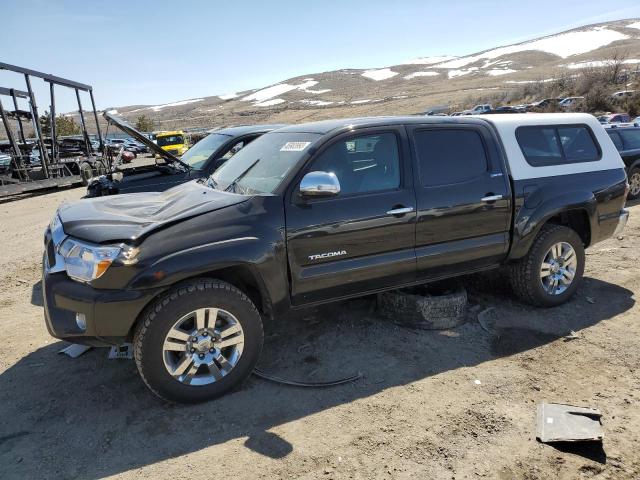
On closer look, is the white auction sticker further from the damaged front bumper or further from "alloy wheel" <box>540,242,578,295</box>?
"alloy wheel" <box>540,242,578,295</box>

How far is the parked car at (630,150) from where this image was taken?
9844mm

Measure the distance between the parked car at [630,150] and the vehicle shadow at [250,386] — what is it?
6.42 meters

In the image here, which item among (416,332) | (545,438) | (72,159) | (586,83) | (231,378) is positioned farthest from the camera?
(586,83)

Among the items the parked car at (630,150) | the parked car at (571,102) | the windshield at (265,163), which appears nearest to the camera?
the windshield at (265,163)

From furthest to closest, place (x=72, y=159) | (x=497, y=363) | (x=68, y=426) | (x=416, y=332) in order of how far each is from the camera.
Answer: (x=72, y=159)
(x=416, y=332)
(x=497, y=363)
(x=68, y=426)

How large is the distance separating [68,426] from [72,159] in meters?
14.9

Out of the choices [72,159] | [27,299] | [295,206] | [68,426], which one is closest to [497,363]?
[295,206]

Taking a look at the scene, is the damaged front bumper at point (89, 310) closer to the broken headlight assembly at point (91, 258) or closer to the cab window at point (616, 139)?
the broken headlight assembly at point (91, 258)

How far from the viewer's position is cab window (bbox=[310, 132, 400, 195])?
3.60 meters

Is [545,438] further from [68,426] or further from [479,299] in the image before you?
[68,426]

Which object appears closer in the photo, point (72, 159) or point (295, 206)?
point (295, 206)

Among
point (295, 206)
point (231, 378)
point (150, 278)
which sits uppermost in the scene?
point (295, 206)

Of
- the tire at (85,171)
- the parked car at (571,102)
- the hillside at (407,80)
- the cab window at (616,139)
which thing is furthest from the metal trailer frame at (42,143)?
the hillside at (407,80)

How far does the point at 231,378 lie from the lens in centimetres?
325
